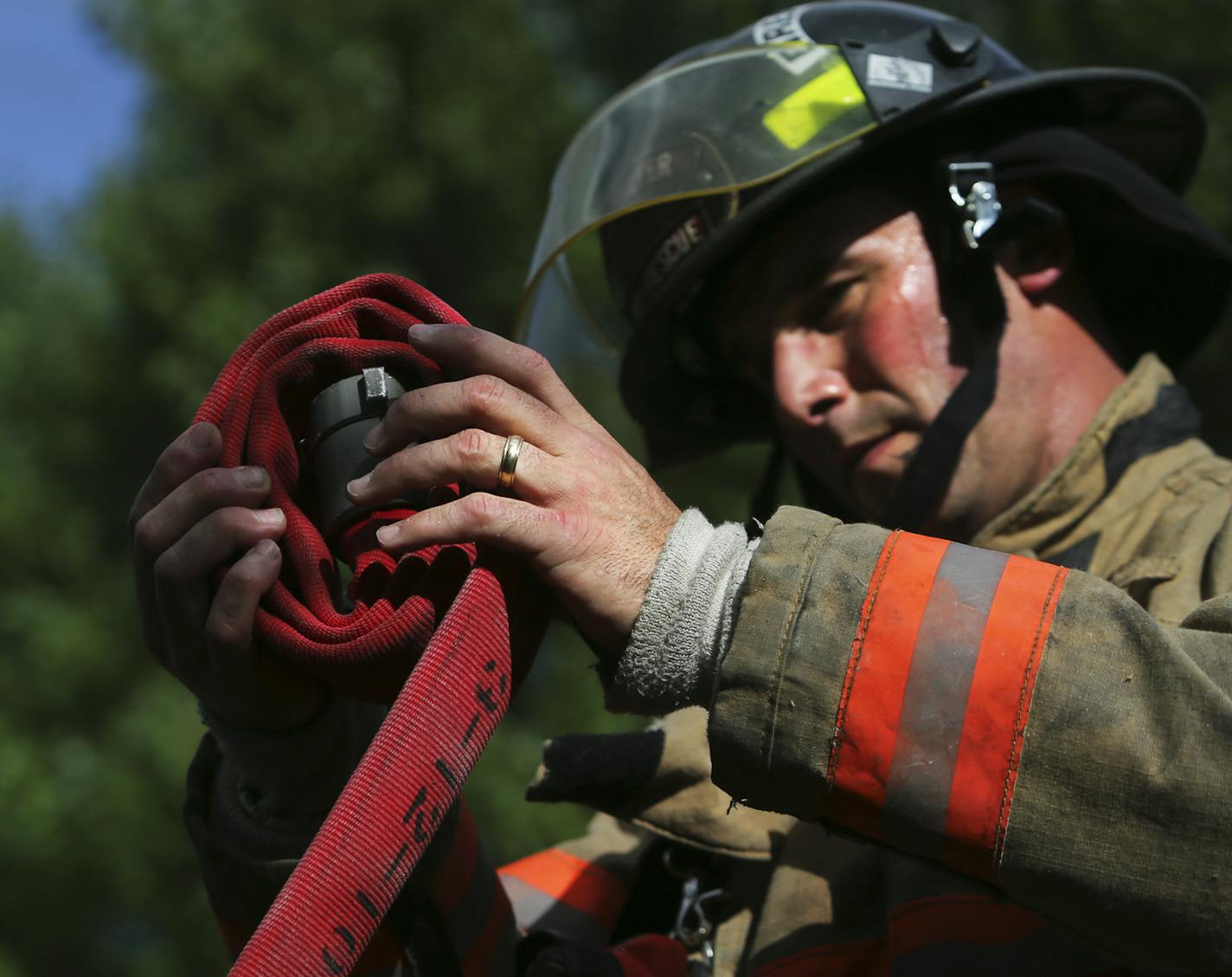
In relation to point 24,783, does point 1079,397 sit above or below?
above

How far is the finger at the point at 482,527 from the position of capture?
55.1 inches

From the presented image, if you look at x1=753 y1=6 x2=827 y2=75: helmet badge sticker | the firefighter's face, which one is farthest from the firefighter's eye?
x1=753 y1=6 x2=827 y2=75: helmet badge sticker

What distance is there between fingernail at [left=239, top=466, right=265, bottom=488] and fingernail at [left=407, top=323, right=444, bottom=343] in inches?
8.8

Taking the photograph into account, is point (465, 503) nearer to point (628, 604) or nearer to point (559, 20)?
point (628, 604)

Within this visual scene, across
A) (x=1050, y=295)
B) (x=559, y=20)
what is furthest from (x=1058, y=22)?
(x=1050, y=295)

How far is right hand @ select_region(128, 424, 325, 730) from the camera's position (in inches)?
59.0

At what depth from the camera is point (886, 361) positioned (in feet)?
8.20

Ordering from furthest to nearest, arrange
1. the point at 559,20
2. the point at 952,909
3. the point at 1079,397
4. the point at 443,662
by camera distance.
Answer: the point at 559,20 → the point at 1079,397 → the point at 952,909 → the point at 443,662

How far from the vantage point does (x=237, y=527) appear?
1.50 metres

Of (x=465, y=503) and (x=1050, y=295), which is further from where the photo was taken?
(x=1050, y=295)

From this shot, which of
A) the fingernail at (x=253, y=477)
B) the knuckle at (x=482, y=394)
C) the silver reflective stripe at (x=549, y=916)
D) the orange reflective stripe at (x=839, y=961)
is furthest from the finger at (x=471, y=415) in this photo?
the silver reflective stripe at (x=549, y=916)

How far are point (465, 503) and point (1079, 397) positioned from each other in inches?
62.9

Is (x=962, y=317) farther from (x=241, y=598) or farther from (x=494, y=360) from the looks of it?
(x=241, y=598)

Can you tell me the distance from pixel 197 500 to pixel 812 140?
154cm
